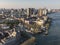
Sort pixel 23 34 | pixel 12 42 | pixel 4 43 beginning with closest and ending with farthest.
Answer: pixel 4 43
pixel 12 42
pixel 23 34

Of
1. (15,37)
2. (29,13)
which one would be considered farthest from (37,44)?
(29,13)

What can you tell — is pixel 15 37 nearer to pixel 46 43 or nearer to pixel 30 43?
pixel 30 43

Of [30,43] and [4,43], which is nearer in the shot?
[4,43]

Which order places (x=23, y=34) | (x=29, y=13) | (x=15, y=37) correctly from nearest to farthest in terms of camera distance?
(x=15, y=37) → (x=23, y=34) → (x=29, y=13)

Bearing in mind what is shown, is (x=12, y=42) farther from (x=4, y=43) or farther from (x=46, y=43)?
(x=46, y=43)

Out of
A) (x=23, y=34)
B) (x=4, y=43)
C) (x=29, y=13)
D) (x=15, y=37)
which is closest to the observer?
(x=4, y=43)

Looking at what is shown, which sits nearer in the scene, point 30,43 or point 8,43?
point 8,43

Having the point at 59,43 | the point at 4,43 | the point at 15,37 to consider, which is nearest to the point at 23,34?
the point at 15,37

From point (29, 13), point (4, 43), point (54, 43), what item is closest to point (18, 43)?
point (4, 43)

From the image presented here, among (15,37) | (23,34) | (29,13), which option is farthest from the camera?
(29,13)
